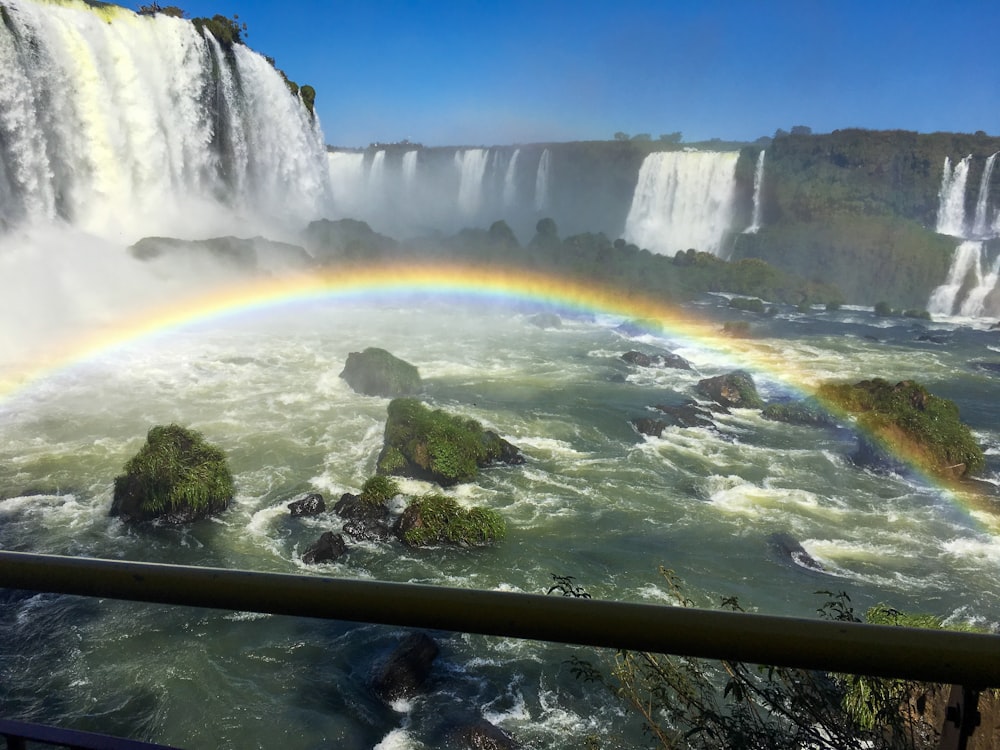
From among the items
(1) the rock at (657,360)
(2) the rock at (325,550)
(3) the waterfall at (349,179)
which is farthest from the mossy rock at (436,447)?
(3) the waterfall at (349,179)

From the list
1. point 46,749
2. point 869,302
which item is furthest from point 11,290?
point 869,302

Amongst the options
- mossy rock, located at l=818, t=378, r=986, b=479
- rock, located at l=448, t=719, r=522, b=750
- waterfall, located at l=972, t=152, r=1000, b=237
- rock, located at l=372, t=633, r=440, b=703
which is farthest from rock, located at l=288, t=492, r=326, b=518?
waterfall, located at l=972, t=152, r=1000, b=237

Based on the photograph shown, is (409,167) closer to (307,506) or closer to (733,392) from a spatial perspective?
(733,392)

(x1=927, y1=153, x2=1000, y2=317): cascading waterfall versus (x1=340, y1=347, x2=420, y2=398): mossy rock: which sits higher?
(x1=927, y1=153, x2=1000, y2=317): cascading waterfall

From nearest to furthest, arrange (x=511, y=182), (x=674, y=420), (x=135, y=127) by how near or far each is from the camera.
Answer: (x=674, y=420), (x=135, y=127), (x=511, y=182)

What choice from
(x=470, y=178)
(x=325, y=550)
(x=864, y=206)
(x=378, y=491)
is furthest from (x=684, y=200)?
(x=325, y=550)

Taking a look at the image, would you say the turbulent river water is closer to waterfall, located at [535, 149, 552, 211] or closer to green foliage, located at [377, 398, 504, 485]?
green foliage, located at [377, 398, 504, 485]
